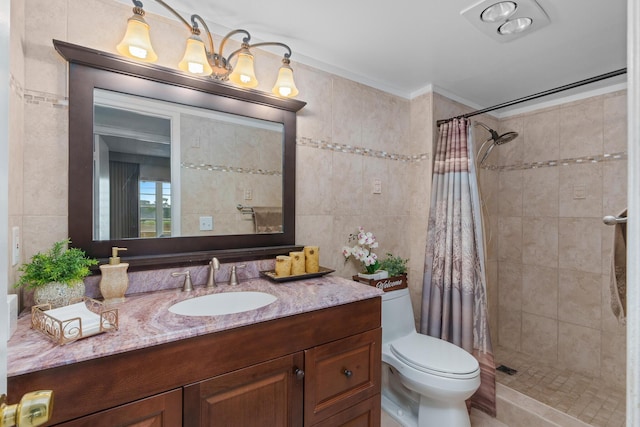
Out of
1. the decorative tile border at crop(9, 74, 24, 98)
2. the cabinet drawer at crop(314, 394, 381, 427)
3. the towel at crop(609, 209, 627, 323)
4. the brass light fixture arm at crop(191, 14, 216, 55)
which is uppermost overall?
the brass light fixture arm at crop(191, 14, 216, 55)

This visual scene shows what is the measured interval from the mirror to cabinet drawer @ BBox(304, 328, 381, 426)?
0.65 m

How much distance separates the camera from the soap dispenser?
1178 millimetres

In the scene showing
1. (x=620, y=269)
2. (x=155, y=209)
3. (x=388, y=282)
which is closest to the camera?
(x=620, y=269)

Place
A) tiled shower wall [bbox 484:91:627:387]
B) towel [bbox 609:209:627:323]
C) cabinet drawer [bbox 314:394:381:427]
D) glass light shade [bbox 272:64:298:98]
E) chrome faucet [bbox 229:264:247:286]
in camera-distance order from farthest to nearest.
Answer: tiled shower wall [bbox 484:91:627:387]
glass light shade [bbox 272:64:298:98]
chrome faucet [bbox 229:264:247:286]
cabinet drawer [bbox 314:394:381:427]
towel [bbox 609:209:627:323]

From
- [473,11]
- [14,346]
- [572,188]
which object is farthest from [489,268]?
[14,346]

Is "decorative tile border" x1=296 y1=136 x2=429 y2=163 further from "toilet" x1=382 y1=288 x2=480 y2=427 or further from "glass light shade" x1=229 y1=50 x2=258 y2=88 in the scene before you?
"toilet" x1=382 y1=288 x2=480 y2=427

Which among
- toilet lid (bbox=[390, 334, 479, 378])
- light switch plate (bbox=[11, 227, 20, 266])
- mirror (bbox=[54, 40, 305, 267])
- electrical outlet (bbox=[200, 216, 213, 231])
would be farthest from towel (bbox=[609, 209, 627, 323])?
light switch plate (bbox=[11, 227, 20, 266])

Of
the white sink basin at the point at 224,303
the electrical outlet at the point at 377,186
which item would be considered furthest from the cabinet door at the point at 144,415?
the electrical outlet at the point at 377,186

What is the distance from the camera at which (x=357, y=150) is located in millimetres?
2146

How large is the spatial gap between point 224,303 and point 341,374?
23.9 inches

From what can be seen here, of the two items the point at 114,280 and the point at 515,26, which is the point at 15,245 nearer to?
the point at 114,280

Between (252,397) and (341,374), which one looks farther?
(341,374)

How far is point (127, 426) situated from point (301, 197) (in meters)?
1.33

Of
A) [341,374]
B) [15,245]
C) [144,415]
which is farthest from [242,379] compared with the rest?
[15,245]
